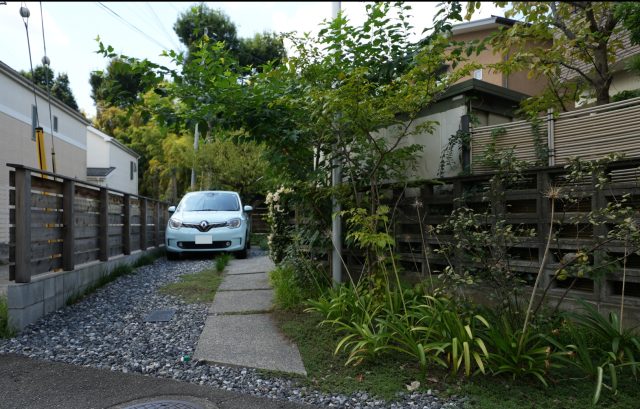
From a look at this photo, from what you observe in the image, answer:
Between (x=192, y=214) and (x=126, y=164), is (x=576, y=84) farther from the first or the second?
(x=126, y=164)

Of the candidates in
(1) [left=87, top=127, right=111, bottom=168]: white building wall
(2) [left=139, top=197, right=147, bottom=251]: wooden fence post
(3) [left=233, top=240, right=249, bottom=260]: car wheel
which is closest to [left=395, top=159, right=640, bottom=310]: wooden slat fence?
(3) [left=233, top=240, right=249, bottom=260]: car wheel

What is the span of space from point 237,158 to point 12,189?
46.9ft

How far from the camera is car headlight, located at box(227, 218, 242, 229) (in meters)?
8.72

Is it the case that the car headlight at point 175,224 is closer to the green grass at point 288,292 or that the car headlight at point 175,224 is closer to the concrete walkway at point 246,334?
the concrete walkway at point 246,334

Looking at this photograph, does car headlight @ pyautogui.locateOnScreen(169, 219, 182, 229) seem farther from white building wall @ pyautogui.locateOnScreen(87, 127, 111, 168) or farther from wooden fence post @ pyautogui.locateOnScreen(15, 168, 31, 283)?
white building wall @ pyautogui.locateOnScreen(87, 127, 111, 168)

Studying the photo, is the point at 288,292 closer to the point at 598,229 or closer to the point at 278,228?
the point at 278,228

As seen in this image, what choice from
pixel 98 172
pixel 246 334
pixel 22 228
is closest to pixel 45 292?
pixel 22 228

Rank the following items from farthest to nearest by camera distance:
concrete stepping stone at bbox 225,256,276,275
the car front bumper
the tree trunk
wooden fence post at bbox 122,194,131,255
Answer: the car front bumper
wooden fence post at bbox 122,194,131,255
concrete stepping stone at bbox 225,256,276,275
the tree trunk

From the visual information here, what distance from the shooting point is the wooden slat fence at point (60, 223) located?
3967 mm

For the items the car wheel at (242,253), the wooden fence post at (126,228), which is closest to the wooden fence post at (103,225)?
the wooden fence post at (126,228)

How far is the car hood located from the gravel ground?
3.16 meters

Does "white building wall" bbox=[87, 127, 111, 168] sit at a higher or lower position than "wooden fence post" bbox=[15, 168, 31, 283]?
higher

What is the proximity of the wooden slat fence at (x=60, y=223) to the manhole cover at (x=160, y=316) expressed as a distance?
116cm

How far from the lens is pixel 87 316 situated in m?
4.56
